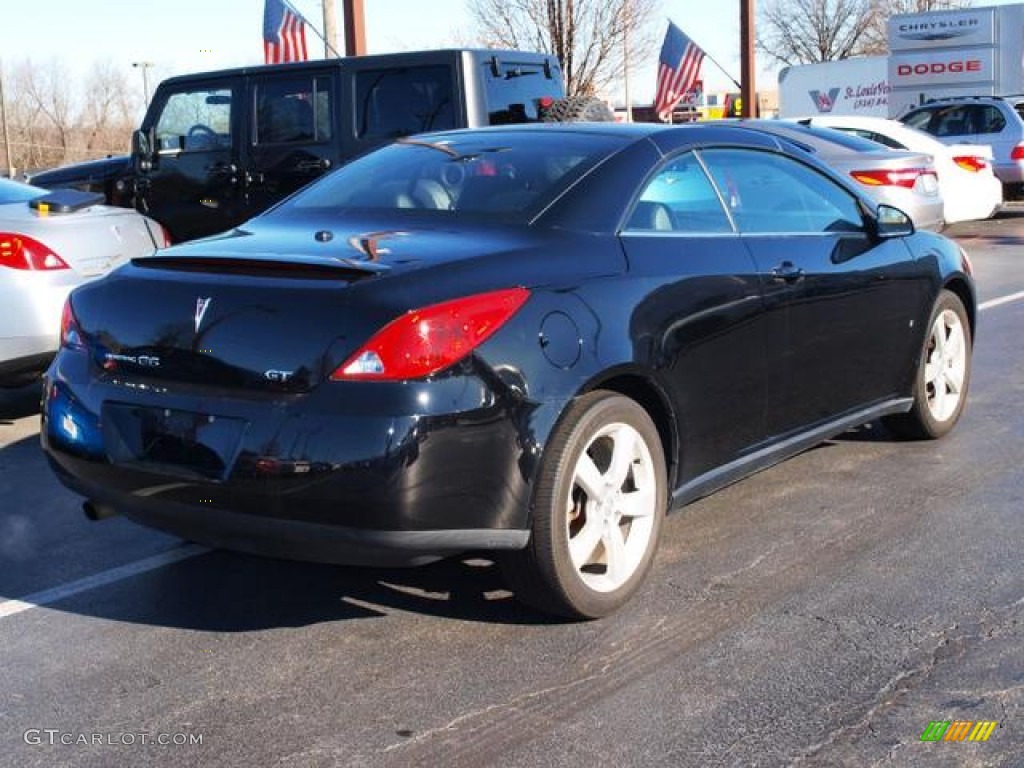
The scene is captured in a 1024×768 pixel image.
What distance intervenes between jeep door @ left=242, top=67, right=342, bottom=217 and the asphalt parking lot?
4857 mm

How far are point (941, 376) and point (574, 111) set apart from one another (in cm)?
433

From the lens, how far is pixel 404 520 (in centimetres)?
347

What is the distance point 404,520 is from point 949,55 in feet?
75.2

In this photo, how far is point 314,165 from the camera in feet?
31.5

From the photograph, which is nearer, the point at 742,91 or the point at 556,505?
the point at 556,505

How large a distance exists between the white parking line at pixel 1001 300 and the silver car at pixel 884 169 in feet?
5.25

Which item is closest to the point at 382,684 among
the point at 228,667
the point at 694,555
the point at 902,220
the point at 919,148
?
the point at 228,667

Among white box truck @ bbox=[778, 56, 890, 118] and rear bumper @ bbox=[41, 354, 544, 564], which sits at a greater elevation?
white box truck @ bbox=[778, 56, 890, 118]

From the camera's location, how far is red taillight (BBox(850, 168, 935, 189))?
41.3 ft

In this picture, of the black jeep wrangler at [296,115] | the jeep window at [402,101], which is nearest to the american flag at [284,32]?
the black jeep wrangler at [296,115]

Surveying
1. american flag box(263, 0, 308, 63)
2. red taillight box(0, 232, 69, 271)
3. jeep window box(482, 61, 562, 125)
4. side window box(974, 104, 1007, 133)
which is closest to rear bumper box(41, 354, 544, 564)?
red taillight box(0, 232, 69, 271)

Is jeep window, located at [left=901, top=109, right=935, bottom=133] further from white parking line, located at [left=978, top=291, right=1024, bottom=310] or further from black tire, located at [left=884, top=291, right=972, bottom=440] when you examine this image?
black tire, located at [left=884, top=291, right=972, bottom=440]

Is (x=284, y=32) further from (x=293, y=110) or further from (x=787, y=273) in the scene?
(x=787, y=273)

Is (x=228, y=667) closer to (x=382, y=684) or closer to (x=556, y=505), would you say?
(x=382, y=684)
